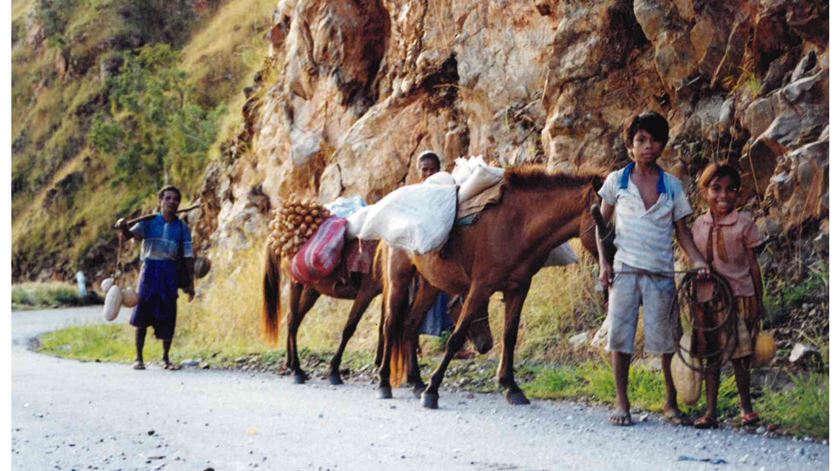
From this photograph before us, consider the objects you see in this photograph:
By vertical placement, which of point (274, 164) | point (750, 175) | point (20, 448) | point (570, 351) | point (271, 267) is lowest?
point (20, 448)

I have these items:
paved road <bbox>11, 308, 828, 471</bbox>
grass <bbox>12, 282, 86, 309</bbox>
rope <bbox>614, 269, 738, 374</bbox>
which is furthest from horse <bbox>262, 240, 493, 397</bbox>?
grass <bbox>12, 282, 86, 309</bbox>

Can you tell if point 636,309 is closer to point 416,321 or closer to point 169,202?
point 416,321

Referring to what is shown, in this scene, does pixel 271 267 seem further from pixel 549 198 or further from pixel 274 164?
pixel 274 164

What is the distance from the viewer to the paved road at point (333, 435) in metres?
4.78

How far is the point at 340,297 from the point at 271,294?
3.58 feet

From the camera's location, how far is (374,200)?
38.2ft

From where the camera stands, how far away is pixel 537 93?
32.9 ft

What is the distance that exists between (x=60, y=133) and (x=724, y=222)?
18.6 metres

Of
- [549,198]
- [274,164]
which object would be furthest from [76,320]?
[549,198]

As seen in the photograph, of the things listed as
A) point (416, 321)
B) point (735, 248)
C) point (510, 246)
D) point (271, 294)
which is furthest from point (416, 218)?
point (271, 294)

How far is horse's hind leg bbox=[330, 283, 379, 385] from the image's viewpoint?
816cm

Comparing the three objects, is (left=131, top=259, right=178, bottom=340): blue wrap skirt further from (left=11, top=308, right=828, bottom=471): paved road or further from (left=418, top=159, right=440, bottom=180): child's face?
(left=418, top=159, right=440, bottom=180): child's face

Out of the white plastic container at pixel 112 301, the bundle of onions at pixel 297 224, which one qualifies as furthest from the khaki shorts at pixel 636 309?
the white plastic container at pixel 112 301

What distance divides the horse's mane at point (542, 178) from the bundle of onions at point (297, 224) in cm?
244
